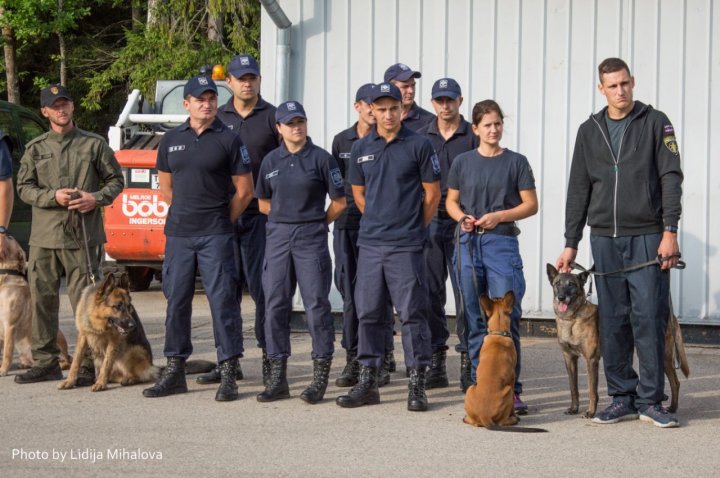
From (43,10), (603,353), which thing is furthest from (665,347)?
(43,10)

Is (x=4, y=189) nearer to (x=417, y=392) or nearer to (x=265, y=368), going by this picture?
(x=265, y=368)

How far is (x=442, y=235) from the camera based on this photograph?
8508mm

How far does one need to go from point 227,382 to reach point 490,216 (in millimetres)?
2105

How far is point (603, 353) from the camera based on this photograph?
745 centimetres

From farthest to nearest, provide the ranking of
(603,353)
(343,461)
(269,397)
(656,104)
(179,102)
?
(179,102)
(656,104)
(269,397)
(603,353)
(343,461)

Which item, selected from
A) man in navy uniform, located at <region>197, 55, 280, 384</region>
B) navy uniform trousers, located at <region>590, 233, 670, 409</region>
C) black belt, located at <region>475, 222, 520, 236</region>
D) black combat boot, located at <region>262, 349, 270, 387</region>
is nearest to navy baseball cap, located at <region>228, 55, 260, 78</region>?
man in navy uniform, located at <region>197, 55, 280, 384</region>

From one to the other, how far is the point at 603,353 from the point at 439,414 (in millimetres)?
1092

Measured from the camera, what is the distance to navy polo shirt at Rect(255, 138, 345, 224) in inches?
310

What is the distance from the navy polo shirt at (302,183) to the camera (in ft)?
25.8

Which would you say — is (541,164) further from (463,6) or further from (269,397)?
(269,397)

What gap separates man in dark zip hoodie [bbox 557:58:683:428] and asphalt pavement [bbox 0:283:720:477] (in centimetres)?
28

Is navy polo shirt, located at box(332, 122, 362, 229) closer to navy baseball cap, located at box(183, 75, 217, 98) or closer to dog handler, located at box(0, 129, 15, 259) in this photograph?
navy baseball cap, located at box(183, 75, 217, 98)

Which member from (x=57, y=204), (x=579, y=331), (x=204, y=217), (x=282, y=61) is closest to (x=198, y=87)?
(x=204, y=217)

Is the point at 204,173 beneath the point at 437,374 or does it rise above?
above
